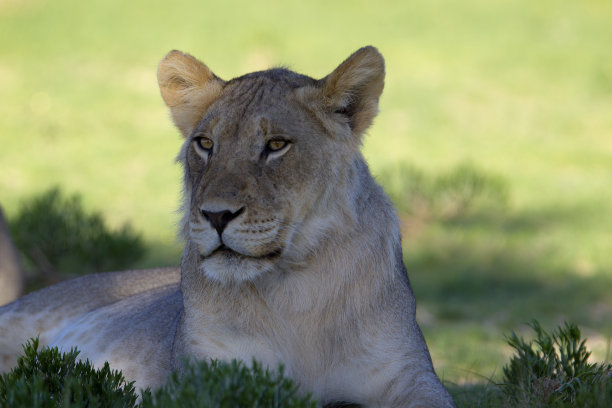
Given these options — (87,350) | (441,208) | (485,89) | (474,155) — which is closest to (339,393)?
(87,350)

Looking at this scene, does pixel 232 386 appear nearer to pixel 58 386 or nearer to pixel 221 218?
pixel 221 218

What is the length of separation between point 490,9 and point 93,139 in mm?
11029

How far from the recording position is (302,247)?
11.1 ft

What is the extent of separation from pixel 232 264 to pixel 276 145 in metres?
0.51

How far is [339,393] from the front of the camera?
11.3 feet

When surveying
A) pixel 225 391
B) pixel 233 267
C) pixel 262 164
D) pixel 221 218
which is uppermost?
pixel 262 164

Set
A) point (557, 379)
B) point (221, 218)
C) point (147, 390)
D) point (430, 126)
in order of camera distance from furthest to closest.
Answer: point (430, 126) → point (557, 379) → point (221, 218) → point (147, 390)

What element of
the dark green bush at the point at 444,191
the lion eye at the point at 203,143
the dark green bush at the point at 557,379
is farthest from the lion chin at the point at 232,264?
the dark green bush at the point at 444,191

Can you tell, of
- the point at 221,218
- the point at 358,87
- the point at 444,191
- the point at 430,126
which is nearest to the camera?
the point at 221,218

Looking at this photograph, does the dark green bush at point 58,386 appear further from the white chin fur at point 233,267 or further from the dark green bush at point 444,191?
the dark green bush at point 444,191

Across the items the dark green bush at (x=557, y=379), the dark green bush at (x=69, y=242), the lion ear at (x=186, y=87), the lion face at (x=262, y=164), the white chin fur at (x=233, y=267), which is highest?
the dark green bush at (x=69, y=242)

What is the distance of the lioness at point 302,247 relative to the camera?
3.18 m

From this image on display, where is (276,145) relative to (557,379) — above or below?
above

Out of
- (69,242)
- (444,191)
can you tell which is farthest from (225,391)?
(444,191)
